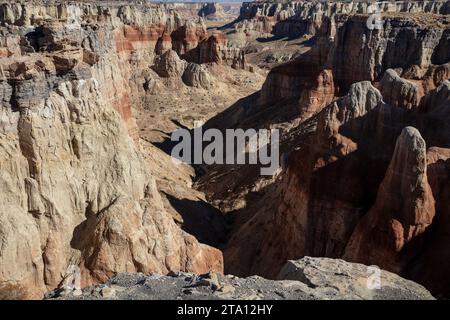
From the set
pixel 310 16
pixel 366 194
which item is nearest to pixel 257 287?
pixel 366 194

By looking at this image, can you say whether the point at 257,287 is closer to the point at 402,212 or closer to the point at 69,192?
the point at 69,192

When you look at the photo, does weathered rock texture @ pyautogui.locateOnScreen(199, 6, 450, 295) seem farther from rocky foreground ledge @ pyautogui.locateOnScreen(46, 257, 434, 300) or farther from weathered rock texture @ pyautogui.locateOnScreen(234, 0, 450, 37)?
weathered rock texture @ pyautogui.locateOnScreen(234, 0, 450, 37)

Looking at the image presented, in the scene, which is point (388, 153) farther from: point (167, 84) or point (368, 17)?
point (167, 84)

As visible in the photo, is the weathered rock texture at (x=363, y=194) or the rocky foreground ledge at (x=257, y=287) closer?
the rocky foreground ledge at (x=257, y=287)

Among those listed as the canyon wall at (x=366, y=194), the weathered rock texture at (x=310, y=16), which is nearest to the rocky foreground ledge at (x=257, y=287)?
the canyon wall at (x=366, y=194)

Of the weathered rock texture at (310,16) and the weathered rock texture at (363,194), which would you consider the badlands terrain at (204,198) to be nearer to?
the weathered rock texture at (363,194)

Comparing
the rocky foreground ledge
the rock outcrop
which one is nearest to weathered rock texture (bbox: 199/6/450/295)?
the rock outcrop

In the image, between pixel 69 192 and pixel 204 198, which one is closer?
pixel 69 192

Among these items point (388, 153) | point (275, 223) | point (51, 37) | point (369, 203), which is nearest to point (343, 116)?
point (388, 153)
